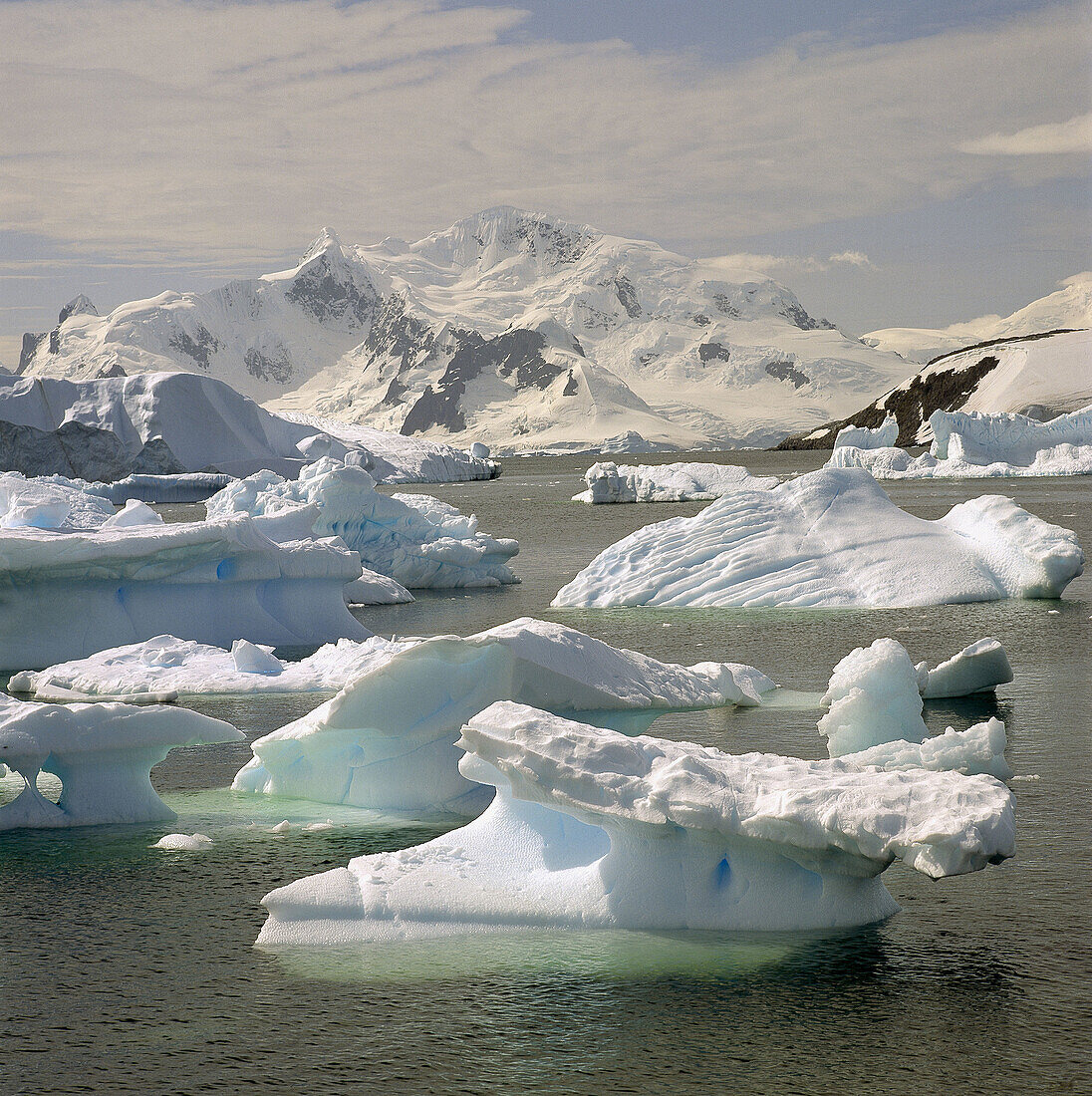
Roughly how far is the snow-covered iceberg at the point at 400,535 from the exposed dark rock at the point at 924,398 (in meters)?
61.3

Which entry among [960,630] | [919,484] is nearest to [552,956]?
[960,630]

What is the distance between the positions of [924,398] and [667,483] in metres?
44.6

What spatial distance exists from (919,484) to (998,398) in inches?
1130

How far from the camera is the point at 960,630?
45.9 feet

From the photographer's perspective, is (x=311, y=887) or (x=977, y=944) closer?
(x=977, y=944)

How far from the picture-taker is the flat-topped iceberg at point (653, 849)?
480cm

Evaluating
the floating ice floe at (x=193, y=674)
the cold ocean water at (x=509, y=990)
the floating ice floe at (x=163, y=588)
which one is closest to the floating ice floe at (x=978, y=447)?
the floating ice floe at (x=163, y=588)

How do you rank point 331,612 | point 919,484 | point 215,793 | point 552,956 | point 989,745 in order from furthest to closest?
point 919,484 → point 331,612 → point 215,793 → point 989,745 → point 552,956

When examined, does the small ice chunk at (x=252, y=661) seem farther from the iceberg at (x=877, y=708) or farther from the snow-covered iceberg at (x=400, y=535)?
the snow-covered iceberg at (x=400, y=535)

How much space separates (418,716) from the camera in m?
7.34

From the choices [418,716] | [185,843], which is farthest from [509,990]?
[418,716]

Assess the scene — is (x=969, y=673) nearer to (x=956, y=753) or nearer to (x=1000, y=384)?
(x=956, y=753)

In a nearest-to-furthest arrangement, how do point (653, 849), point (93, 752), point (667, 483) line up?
1. point (653, 849)
2. point (93, 752)
3. point (667, 483)

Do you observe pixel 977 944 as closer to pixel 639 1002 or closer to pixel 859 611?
pixel 639 1002
